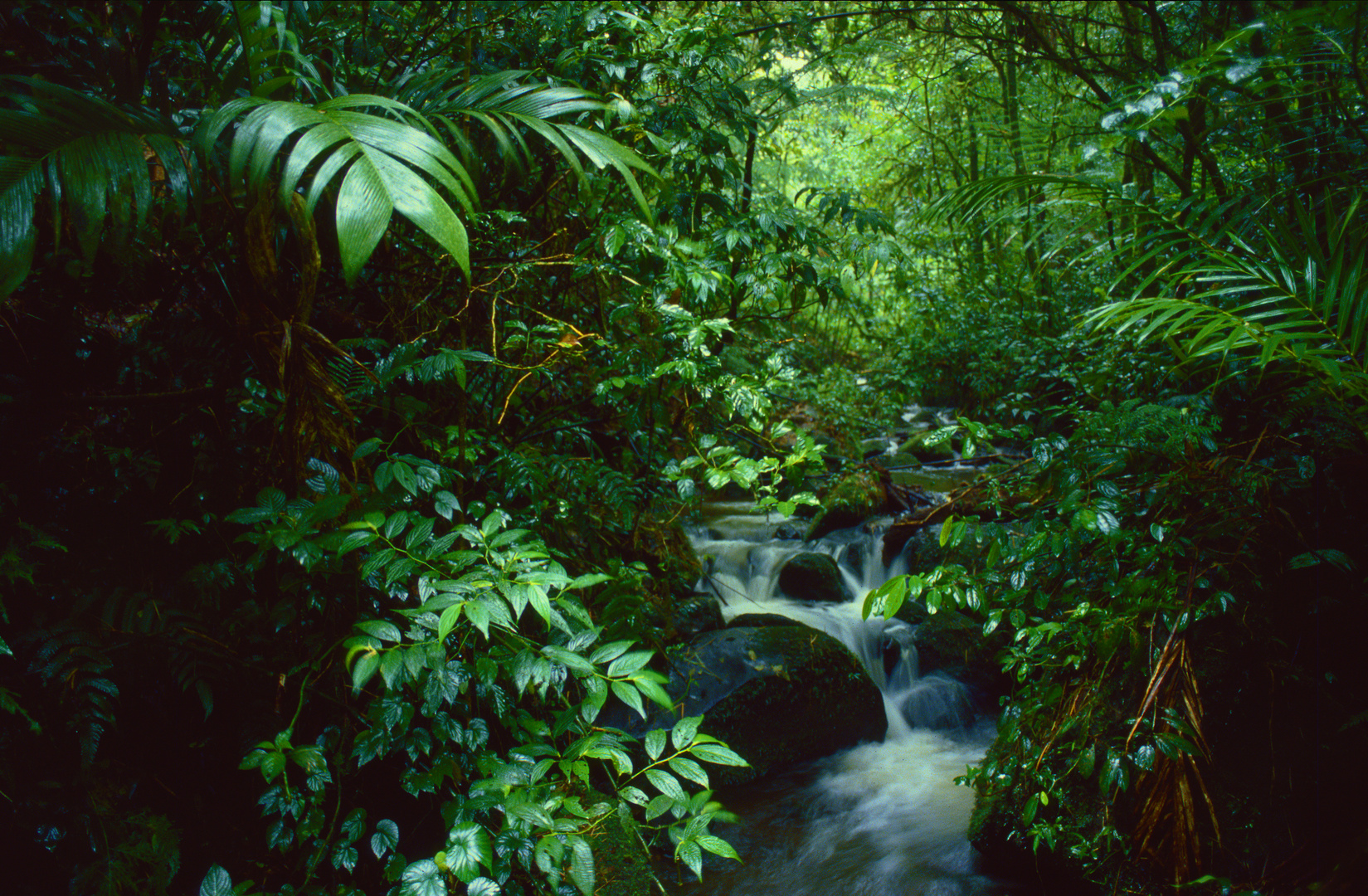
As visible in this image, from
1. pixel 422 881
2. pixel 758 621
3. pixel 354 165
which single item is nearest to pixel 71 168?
pixel 354 165

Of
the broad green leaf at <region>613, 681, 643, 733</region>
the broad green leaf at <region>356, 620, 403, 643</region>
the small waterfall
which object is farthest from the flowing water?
the broad green leaf at <region>356, 620, 403, 643</region>

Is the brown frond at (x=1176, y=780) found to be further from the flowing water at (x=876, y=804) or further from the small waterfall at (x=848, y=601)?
the small waterfall at (x=848, y=601)

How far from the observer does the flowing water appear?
289 cm

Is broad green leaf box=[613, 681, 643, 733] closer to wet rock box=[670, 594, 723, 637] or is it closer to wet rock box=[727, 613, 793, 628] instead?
wet rock box=[670, 594, 723, 637]

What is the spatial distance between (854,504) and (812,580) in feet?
2.93

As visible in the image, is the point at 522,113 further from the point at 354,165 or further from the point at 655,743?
the point at 655,743

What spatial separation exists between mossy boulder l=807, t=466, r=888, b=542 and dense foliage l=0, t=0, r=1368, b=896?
8.69 feet

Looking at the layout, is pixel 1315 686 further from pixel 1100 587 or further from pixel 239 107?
pixel 239 107

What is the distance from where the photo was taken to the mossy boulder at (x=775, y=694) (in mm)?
3453

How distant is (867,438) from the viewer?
7.95 metres

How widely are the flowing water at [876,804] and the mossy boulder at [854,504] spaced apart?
2.93 feet

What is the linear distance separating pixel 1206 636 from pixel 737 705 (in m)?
1.97

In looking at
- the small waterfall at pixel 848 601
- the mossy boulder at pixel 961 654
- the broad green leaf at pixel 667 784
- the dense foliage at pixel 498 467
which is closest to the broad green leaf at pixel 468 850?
the dense foliage at pixel 498 467

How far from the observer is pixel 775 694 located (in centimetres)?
358
